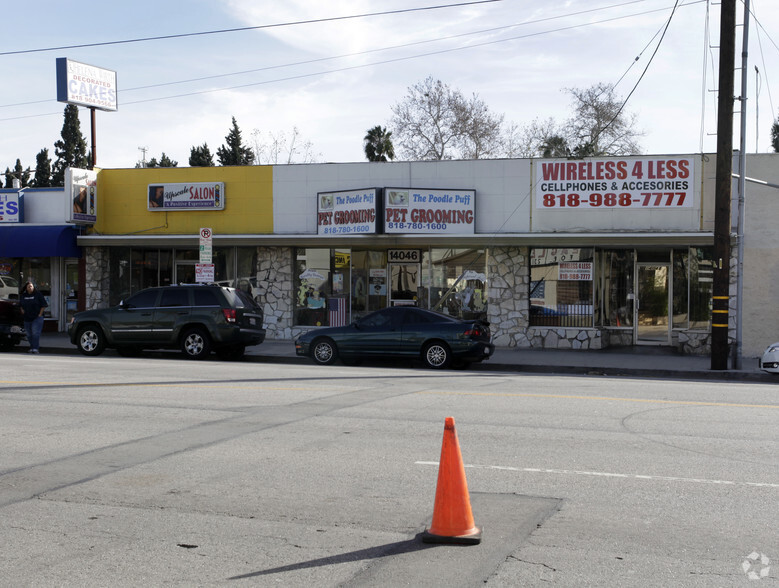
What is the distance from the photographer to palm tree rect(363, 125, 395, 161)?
52.6 meters

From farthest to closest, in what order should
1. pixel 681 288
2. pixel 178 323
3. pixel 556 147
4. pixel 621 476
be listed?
1. pixel 556 147
2. pixel 681 288
3. pixel 178 323
4. pixel 621 476

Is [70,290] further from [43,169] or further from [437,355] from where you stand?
[43,169]

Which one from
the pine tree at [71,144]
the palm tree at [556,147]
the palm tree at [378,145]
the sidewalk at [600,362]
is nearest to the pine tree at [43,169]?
the pine tree at [71,144]

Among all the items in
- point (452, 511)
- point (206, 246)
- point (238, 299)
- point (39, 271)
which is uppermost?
point (206, 246)

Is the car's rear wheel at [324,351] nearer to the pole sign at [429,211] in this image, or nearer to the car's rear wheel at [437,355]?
the car's rear wheel at [437,355]

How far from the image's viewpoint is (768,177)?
65.7 feet

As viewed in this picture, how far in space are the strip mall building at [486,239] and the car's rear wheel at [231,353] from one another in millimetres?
2087

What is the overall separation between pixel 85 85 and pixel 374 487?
80.6 feet

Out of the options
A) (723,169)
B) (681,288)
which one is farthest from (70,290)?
(723,169)

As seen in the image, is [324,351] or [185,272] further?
[185,272]

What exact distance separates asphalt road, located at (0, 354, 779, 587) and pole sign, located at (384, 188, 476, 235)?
392 inches

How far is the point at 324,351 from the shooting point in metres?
18.4

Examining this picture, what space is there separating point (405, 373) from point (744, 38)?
411 inches

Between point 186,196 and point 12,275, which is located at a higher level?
point 186,196
